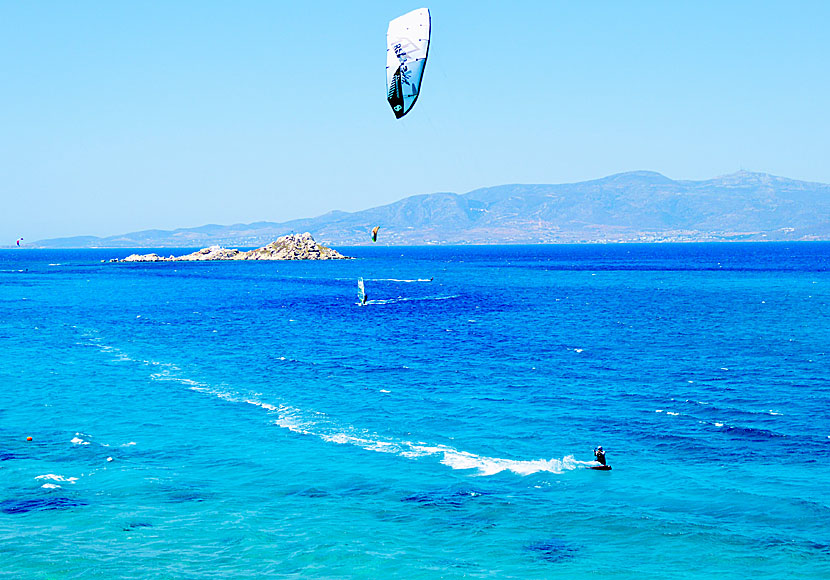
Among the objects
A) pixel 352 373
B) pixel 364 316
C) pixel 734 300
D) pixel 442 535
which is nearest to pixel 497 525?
pixel 442 535

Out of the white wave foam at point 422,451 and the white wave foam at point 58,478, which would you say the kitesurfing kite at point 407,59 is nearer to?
the white wave foam at point 422,451

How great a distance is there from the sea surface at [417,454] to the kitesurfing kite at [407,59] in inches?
683

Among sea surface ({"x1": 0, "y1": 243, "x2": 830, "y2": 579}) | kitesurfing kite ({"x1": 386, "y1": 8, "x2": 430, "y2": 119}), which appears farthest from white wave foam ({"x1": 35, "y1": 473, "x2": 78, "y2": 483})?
kitesurfing kite ({"x1": 386, "y1": 8, "x2": 430, "y2": 119})

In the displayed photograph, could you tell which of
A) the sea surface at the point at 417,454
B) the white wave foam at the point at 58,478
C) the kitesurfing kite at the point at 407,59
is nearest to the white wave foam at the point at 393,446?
the sea surface at the point at 417,454

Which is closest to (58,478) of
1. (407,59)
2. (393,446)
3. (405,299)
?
(393,446)

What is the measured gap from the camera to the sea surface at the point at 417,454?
26.9m

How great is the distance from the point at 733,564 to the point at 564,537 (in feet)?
19.3

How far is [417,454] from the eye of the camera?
37.4 m

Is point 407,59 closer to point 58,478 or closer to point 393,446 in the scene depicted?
point 393,446

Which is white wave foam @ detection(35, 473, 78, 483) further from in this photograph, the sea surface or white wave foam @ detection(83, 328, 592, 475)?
white wave foam @ detection(83, 328, 592, 475)

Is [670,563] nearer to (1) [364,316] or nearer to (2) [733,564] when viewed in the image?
(2) [733,564]

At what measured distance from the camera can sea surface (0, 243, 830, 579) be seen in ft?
88.3

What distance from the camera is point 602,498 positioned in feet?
105

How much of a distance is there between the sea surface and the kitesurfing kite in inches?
683
